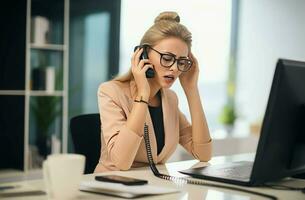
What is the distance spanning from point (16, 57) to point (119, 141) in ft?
7.06

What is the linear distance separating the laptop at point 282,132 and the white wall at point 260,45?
4.03m

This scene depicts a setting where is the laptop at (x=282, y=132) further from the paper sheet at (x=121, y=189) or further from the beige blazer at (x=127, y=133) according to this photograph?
the beige blazer at (x=127, y=133)

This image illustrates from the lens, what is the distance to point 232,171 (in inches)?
59.2

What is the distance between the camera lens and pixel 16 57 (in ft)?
11.6

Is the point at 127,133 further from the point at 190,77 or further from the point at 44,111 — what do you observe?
the point at 44,111

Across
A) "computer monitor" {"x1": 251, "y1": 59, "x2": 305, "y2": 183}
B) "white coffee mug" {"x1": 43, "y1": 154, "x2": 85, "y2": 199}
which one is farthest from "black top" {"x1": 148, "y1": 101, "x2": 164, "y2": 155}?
"white coffee mug" {"x1": 43, "y1": 154, "x2": 85, "y2": 199}

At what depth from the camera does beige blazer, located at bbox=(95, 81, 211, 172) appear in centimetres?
167

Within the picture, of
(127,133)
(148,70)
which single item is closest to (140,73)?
(148,70)

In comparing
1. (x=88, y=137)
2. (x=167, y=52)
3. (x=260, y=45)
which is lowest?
(x=88, y=137)

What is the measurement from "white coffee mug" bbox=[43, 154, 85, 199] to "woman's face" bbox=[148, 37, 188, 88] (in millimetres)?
869

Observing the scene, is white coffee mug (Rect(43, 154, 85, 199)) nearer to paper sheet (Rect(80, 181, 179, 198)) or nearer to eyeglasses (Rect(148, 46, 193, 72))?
paper sheet (Rect(80, 181, 179, 198))

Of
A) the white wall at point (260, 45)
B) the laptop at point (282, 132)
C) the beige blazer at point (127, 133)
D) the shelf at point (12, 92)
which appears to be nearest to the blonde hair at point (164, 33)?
the beige blazer at point (127, 133)

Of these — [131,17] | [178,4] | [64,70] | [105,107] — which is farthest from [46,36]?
[105,107]

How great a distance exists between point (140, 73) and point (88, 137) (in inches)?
14.3
